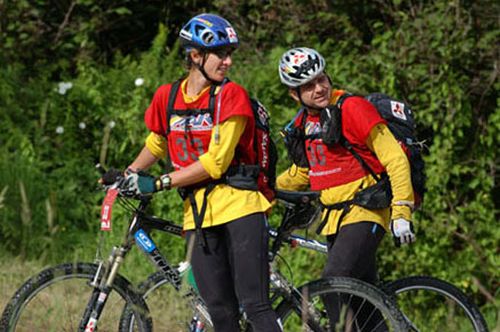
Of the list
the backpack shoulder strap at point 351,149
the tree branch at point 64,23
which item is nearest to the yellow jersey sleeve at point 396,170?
the backpack shoulder strap at point 351,149

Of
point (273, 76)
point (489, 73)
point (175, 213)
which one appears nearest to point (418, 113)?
point (489, 73)

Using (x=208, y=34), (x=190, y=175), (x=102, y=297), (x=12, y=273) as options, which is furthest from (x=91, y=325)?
(x=12, y=273)

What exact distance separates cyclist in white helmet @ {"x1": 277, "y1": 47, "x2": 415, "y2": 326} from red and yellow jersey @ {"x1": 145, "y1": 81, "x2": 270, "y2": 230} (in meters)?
0.57

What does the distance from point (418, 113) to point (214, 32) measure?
452 centimetres

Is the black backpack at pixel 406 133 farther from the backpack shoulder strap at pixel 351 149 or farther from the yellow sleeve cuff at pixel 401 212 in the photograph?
the yellow sleeve cuff at pixel 401 212

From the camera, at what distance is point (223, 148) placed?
445 cm

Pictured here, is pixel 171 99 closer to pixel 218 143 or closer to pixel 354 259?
pixel 218 143

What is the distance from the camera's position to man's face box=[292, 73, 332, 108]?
16.8 ft

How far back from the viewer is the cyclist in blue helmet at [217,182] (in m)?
4.50

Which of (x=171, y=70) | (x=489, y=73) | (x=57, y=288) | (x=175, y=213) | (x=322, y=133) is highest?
(x=322, y=133)

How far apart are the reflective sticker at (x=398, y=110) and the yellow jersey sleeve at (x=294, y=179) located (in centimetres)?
57

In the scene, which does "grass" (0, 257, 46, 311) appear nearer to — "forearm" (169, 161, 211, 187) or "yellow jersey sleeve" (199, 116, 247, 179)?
"forearm" (169, 161, 211, 187)

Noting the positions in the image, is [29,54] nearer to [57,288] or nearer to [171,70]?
[171,70]

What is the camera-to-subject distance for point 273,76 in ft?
30.8
